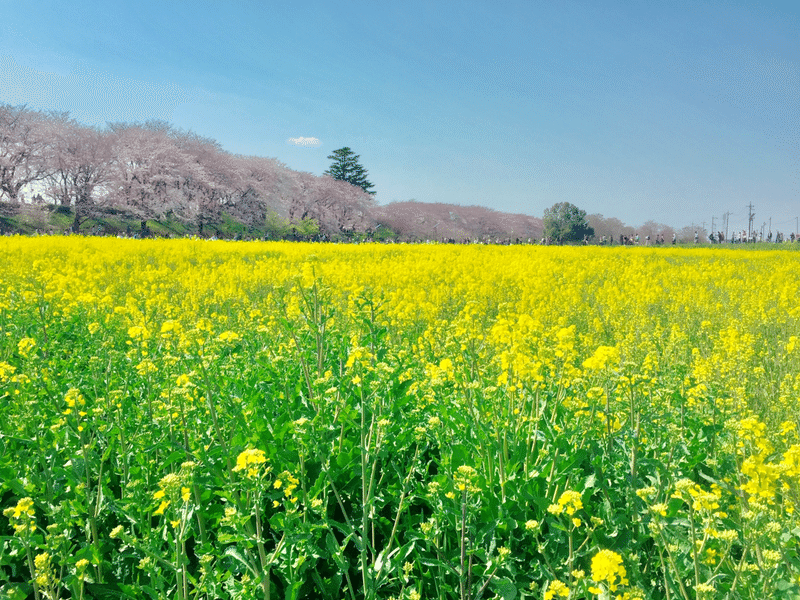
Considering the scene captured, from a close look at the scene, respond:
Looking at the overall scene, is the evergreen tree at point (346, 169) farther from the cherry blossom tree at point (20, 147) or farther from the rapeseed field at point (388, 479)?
the rapeseed field at point (388, 479)

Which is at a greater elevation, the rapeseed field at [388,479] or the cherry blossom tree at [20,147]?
the cherry blossom tree at [20,147]

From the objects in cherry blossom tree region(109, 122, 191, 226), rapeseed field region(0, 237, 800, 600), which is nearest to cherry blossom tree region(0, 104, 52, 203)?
cherry blossom tree region(109, 122, 191, 226)

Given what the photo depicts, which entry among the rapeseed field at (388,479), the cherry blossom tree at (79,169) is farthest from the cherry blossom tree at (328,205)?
the rapeseed field at (388,479)

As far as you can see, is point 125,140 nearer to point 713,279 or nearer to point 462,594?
point 713,279

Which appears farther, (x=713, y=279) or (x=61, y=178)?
(x=61, y=178)

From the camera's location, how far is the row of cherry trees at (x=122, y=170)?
1699 inches

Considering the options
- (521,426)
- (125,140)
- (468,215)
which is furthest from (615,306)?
(468,215)

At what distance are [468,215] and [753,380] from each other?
3048 inches

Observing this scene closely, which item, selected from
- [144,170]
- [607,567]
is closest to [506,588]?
[607,567]

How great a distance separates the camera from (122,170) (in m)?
44.9

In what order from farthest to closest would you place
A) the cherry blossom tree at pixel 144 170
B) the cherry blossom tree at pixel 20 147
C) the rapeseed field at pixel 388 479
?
the cherry blossom tree at pixel 144 170 < the cherry blossom tree at pixel 20 147 < the rapeseed field at pixel 388 479

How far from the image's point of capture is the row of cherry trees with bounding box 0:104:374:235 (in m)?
43.2

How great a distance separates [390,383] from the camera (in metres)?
3.62

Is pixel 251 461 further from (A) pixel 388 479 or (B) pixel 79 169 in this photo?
(B) pixel 79 169
